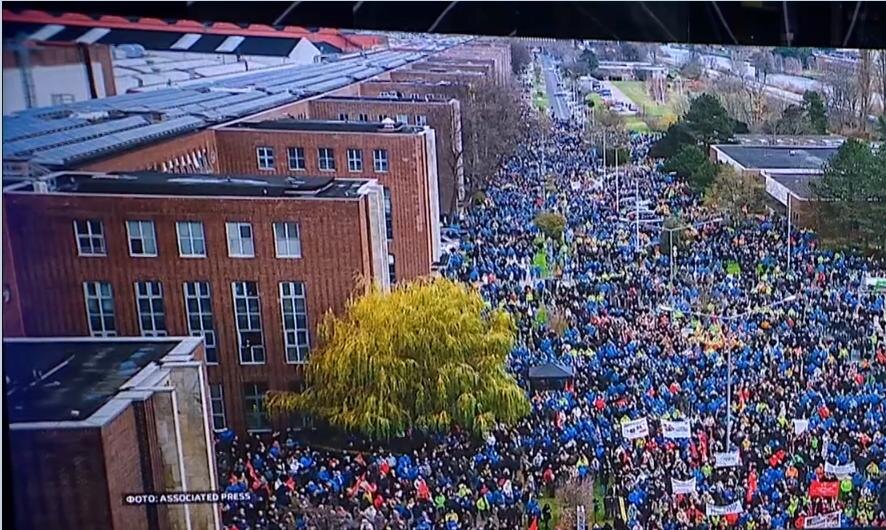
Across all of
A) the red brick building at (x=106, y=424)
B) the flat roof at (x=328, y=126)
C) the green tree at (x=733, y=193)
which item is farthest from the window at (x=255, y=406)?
the green tree at (x=733, y=193)

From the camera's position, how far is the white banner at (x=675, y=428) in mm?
2287

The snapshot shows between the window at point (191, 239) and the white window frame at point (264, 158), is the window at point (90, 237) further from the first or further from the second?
the white window frame at point (264, 158)

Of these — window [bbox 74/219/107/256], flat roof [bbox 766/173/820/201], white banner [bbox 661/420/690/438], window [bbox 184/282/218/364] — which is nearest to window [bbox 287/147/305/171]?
window [bbox 184/282/218/364]

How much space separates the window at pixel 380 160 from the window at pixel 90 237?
743mm

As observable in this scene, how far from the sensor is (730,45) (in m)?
2.21

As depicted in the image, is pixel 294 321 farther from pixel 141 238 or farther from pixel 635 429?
pixel 635 429

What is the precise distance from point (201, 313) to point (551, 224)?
1005 mm

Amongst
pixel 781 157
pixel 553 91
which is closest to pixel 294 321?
pixel 553 91

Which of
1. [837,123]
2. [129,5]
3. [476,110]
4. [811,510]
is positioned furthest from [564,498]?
[129,5]

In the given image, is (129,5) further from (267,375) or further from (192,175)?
(267,375)

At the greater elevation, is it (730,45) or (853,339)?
(730,45)

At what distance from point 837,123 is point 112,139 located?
2022 mm

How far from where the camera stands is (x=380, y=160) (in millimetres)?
2207

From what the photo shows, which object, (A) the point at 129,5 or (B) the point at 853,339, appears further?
(B) the point at 853,339
